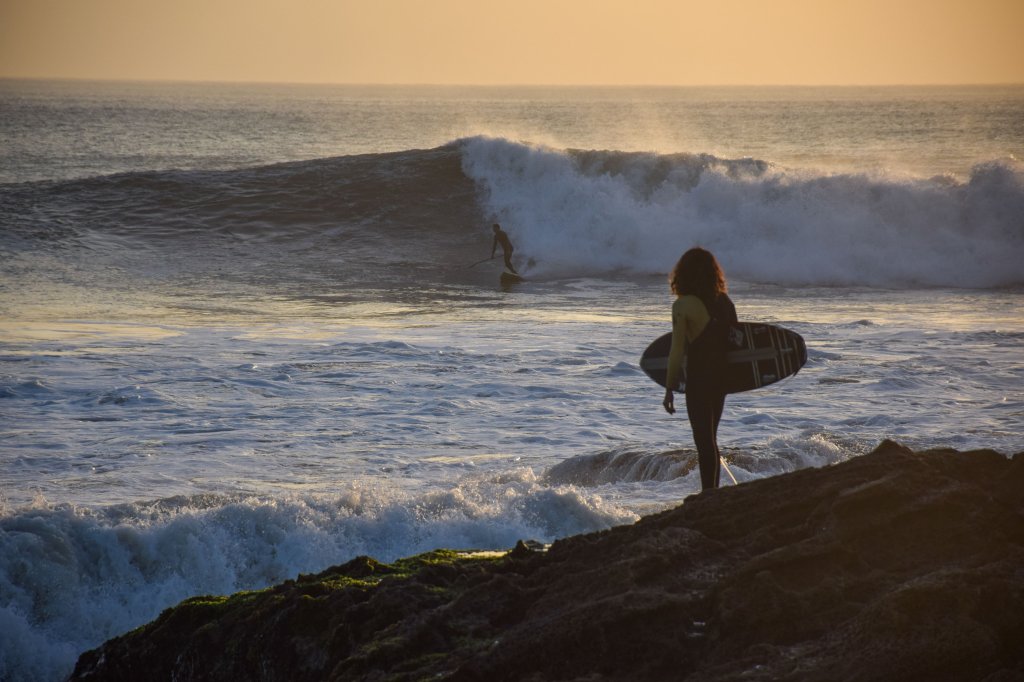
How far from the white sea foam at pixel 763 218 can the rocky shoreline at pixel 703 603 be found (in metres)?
19.0

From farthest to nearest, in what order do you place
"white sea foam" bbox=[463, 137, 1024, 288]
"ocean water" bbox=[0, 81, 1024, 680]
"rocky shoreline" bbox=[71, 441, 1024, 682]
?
"white sea foam" bbox=[463, 137, 1024, 288]
"ocean water" bbox=[0, 81, 1024, 680]
"rocky shoreline" bbox=[71, 441, 1024, 682]

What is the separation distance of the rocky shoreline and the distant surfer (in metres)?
1.06

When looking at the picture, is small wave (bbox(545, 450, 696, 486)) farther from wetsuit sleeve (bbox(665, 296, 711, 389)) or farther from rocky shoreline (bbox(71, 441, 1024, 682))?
rocky shoreline (bbox(71, 441, 1024, 682))

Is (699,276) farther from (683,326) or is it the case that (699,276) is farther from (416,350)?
(416,350)

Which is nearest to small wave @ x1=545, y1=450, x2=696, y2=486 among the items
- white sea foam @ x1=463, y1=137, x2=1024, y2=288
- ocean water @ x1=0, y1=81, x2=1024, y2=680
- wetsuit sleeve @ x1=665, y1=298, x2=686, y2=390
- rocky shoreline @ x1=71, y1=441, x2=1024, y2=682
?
ocean water @ x1=0, y1=81, x2=1024, y2=680

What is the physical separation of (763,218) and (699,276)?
20.3 m

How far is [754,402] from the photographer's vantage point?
1148cm

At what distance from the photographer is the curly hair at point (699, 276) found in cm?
629

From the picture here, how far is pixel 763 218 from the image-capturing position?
26.0 metres

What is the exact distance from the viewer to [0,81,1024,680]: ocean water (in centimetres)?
727

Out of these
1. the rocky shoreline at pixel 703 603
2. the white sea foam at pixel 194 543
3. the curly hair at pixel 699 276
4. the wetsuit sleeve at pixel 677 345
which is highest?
the curly hair at pixel 699 276

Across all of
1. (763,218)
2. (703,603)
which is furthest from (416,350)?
(763,218)

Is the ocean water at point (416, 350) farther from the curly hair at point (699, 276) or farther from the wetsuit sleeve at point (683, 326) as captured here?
the curly hair at point (699, 276)

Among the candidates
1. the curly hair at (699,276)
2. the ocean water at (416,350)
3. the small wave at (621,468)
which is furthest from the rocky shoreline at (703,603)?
the small wave at (621,468)
